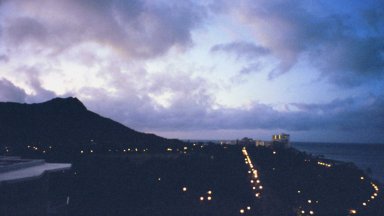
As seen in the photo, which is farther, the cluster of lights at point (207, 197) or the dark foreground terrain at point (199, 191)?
the cluster of lights at point (207, 197)

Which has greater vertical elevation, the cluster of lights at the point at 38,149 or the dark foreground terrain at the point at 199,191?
the cluster of lights at the point at 38,149

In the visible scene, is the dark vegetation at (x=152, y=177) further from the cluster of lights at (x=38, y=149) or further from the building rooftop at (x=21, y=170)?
the building rooftop at (x=21, y=170)

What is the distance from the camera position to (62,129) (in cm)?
7494

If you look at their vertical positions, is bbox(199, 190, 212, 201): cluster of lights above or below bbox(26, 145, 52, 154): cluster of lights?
below

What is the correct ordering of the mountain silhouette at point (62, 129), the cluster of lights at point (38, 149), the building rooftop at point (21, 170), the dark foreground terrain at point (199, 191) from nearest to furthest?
the building rooftop at point (21, 170)
the dark foreground terrain at point (199, 191)
the cluster of lights at point (38, 149)
the mountain silhouette at point (62, 129)

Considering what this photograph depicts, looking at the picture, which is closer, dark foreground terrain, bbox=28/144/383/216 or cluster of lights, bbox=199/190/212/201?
dark foreground terrain, bbox=28/144/383/216

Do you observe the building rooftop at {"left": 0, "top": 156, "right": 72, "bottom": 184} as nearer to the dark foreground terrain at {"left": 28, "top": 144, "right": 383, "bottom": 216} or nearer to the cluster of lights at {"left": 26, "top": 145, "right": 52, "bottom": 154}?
the dark foreground terrain at {"left": 28, "top": 144, "right": 383, "bottom": 216}

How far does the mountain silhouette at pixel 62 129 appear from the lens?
212 ft

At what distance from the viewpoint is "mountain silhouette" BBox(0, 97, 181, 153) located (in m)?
64.7

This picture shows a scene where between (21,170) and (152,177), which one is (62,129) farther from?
(21,170)

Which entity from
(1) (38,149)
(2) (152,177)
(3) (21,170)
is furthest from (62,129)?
(3) (21,170)

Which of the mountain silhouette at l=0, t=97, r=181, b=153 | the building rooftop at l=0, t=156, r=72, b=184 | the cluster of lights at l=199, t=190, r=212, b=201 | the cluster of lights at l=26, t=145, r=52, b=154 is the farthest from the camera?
the mountain silhouette at l=0, t=97, r=181, b=153

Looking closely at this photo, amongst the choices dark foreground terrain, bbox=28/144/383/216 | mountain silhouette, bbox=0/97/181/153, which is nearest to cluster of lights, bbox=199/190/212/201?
dark foreground terrain, bbox=28/144/383/216

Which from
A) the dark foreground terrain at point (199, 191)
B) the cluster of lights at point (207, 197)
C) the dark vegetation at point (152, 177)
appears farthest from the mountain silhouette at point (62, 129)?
the cluster of lights at point (207, 197)
